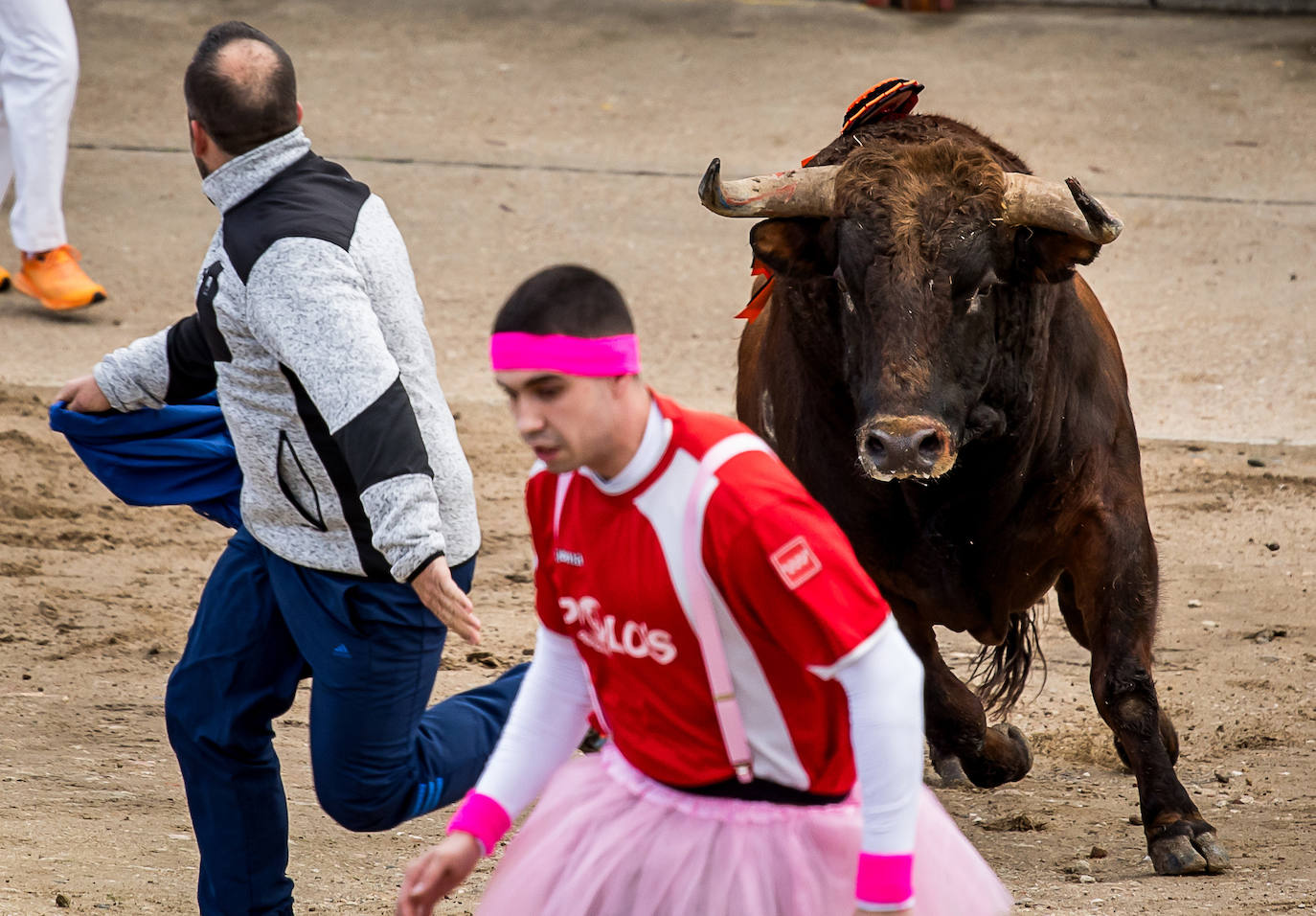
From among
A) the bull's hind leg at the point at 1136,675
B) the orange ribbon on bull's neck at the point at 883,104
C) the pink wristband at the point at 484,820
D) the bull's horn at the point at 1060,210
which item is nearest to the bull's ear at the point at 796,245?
the orange ribbon on bull's neck at the point at 883,104

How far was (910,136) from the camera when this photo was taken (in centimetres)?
492

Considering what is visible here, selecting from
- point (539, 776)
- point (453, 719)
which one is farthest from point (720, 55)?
point (539, 776)

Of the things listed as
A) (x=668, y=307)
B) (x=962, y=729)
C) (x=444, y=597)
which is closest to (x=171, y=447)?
(x=444, y=597)

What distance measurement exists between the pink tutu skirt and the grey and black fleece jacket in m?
0.78

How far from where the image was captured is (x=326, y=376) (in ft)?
11.3

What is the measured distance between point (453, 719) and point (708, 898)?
1.31 meters

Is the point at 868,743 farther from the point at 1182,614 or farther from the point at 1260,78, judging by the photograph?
the point at 1260,78

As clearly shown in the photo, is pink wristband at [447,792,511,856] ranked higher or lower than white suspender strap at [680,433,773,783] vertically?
lower

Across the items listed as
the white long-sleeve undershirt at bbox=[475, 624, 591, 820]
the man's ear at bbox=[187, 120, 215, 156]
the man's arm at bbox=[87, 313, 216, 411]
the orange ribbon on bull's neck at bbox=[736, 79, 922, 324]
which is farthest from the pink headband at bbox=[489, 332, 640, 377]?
the orange ribbon on bull's neck at bbox=[736, 79, 922, 324]

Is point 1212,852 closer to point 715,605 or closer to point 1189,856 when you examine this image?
point 1189,856

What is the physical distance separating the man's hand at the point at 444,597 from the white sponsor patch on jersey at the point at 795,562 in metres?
1.02

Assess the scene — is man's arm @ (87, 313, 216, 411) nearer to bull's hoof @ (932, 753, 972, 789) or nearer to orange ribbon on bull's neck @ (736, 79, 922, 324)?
orange ribbon on bull's neck @ (736, 79, 922, 324)

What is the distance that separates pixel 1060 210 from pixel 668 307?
501cm

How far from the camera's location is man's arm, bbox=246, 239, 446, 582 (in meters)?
3.43
